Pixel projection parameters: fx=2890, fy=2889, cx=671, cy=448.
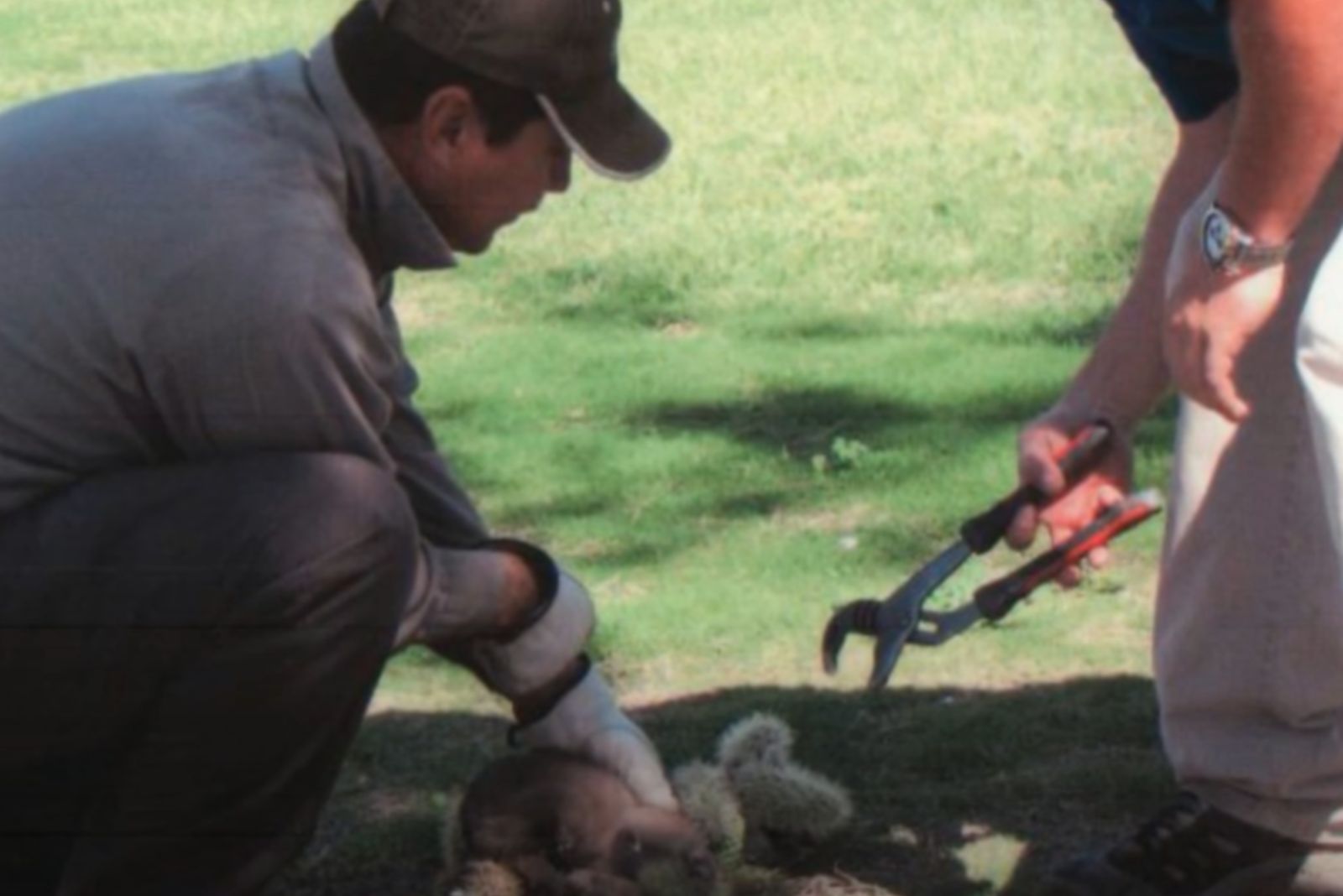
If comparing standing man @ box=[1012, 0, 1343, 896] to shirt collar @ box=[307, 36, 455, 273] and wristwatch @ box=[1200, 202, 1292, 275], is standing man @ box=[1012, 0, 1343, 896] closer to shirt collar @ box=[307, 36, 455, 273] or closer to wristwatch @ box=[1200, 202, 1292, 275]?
wristwatch @ box=[1200, 202, 1292, 275]

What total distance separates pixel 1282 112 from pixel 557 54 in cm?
89

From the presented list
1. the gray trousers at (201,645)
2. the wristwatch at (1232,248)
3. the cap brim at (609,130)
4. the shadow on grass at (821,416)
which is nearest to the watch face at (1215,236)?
the wristwatch at (1232,248)

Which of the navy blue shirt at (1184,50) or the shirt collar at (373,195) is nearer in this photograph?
the shirt collar at (373,195)

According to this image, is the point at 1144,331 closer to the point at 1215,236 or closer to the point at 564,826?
the point at 1215,236

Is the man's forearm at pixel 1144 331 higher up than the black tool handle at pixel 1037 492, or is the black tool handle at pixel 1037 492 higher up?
the man's forearm at pixel 1144 331

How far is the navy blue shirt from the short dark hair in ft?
2.56

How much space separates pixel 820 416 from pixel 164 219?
2799mm

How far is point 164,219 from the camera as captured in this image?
11.2 feet

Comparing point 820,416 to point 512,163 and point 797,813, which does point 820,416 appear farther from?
point 512,163

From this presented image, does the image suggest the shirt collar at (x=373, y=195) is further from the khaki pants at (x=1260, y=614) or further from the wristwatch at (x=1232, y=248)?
the khaki pants at (x=1260, y=614)

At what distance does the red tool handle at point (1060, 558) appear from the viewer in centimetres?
365

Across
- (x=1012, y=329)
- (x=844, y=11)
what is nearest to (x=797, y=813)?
(x=1012, y=329)

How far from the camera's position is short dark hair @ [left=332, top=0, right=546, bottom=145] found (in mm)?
3490

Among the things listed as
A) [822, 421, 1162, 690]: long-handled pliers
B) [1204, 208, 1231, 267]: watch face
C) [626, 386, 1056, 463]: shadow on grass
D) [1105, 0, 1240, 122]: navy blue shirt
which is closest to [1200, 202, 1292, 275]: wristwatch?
[1204, 208, 1231, 267]: watch face
